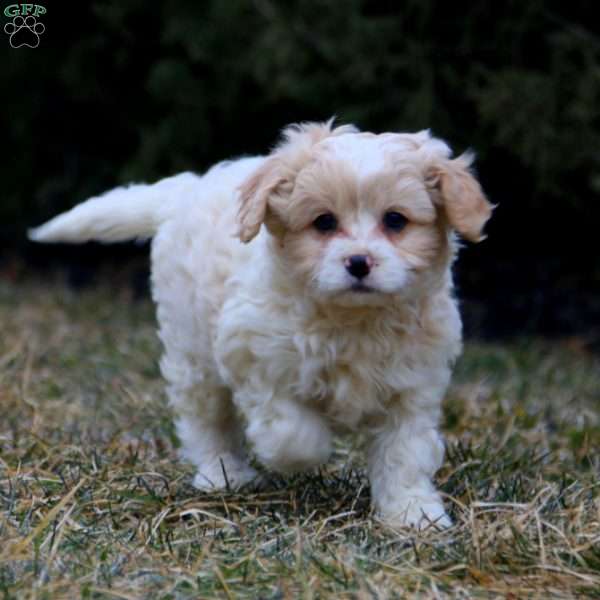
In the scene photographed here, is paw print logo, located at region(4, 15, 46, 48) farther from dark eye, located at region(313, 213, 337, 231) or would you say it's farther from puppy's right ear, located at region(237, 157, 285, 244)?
dark eye, located at region(313, 213, 337, 231)

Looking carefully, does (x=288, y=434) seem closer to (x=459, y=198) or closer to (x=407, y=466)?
(x=407, y=466)

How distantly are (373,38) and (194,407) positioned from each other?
3.50m

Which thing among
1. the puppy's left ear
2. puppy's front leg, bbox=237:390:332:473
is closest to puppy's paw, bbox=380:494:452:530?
puppy's front leg, bbox=237:390:332:473

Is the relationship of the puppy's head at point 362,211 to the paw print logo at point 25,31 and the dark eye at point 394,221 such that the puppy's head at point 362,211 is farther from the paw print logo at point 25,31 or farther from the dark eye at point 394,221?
A: the paw print logo at point 25,31

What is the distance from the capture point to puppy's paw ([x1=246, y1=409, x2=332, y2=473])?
3711mm

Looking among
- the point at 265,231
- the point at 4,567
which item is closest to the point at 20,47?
Result: the point at 265,231

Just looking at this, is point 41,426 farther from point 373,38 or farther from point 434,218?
point 373,38

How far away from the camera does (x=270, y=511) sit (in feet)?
12.6

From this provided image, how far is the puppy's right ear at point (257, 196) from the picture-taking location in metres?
3.60

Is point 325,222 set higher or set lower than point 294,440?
higher

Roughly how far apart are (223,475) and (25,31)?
220 inches

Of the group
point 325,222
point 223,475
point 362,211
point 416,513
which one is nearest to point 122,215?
point 223,475

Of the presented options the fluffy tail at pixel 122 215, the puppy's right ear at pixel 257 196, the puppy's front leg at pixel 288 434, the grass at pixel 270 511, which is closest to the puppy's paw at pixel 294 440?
the puppy's front leg at pixel 288 434

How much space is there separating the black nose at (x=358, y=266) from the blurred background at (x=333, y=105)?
3727 millimetres
